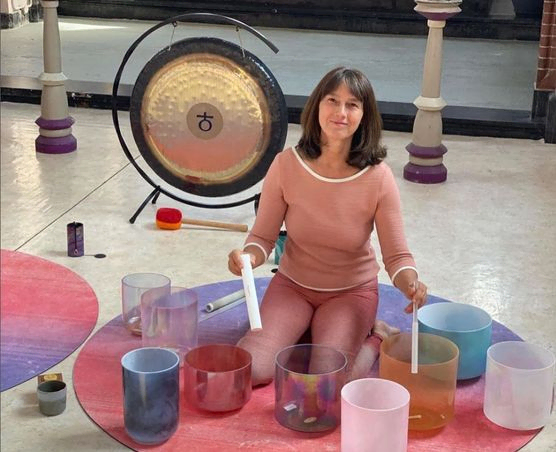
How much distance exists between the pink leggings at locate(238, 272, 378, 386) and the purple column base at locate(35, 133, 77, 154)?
2.11 metres

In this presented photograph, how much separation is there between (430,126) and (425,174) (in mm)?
195

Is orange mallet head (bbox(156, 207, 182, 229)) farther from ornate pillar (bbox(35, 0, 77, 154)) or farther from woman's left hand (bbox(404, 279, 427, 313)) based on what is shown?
woman's left hand (bbox(404, 279, 427, 313))

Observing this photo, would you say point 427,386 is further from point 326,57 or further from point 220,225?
point 326,57

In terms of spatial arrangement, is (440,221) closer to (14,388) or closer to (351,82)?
(351,82)

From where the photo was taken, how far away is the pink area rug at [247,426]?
2180 mm

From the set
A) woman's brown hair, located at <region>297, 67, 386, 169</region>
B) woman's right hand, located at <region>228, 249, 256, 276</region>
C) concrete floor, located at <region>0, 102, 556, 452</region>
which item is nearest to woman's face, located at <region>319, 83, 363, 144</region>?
woman's brown hair, located at <region>297, 67, 386, 169</region>

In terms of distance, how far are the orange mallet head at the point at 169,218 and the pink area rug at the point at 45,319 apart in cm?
49

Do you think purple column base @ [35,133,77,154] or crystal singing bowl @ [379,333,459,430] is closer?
crystal singing bowl @ [379,333,459,430]

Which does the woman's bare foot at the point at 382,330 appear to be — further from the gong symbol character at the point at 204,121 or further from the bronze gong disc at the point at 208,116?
the gong symbol character at the point at 204,121

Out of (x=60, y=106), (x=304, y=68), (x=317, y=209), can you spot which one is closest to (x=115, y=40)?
(x=304, y=68)

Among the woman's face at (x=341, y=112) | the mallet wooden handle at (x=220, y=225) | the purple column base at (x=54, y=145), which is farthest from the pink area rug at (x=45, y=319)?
the purple column base at (x=54, y=145)

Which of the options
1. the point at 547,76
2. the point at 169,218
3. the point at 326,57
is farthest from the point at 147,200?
the point at 326,57

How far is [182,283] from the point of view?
306 cm

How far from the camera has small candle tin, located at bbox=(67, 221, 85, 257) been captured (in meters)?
3.21
